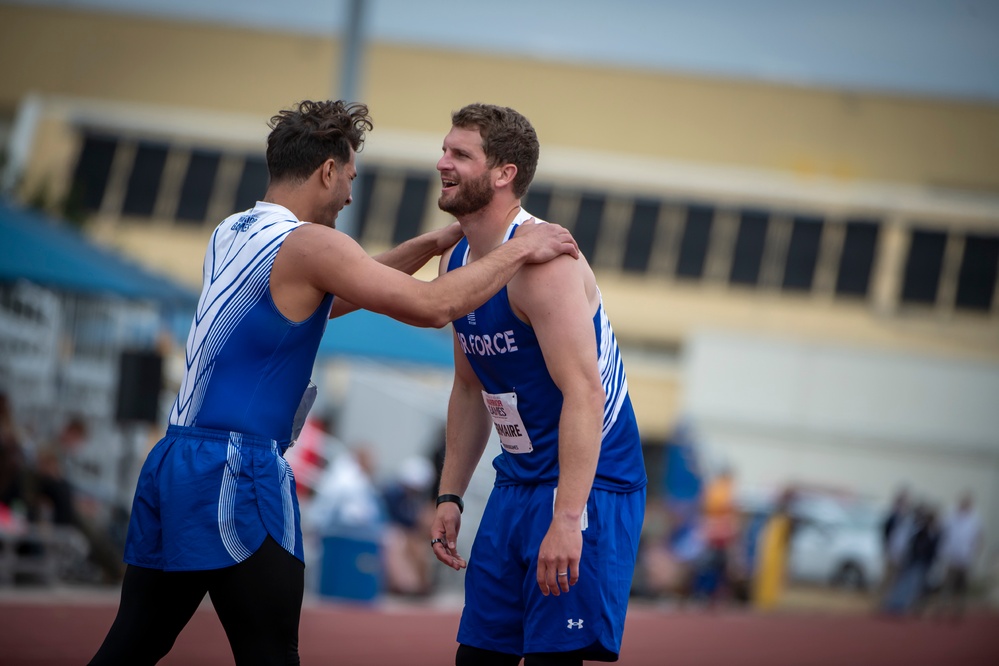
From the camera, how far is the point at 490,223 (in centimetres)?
410

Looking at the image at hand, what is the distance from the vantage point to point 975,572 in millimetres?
32219

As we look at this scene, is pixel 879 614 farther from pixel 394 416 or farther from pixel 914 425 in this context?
pixel 914 425

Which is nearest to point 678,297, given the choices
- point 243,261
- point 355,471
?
point 355,471

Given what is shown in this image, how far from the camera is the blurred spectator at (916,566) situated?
21.1 meters

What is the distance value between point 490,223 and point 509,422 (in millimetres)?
628

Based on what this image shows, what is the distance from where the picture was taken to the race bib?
4.14 metres

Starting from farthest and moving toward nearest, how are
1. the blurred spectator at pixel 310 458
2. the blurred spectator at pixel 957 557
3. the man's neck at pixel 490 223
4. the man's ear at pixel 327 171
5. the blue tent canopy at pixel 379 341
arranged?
the blurred spectator at pixel 957 557 < the blurred spectator at pixel 310 458 < the blue tent canopy at pixel 379 341 < the man's neck at pixel 490 223 < the man's ear at pixel 327 171

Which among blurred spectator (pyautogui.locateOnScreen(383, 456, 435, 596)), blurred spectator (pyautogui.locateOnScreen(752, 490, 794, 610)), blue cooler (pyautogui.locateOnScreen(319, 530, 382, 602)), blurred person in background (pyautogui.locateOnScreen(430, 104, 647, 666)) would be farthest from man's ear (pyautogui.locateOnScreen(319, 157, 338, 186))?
blurred spectator (pyautogui.locateOnScreen(752, 490, 794, 610))

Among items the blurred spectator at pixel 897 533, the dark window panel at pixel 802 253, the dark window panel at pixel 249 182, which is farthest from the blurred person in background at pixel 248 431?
the dark window panel at pixel 802 253

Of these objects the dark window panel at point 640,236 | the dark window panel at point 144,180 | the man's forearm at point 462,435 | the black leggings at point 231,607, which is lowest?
the black leggings at point 231,607

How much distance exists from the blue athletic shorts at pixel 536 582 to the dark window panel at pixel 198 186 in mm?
32301

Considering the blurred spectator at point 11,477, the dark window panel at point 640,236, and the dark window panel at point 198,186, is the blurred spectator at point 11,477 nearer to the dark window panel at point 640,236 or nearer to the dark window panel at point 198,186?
the dark window panel at point 198,186

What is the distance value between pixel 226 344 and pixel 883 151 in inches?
1349

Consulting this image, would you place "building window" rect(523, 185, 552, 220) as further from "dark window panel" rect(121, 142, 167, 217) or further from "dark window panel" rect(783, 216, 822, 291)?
"dark window panel" rect(121, 142, 167, 217)
